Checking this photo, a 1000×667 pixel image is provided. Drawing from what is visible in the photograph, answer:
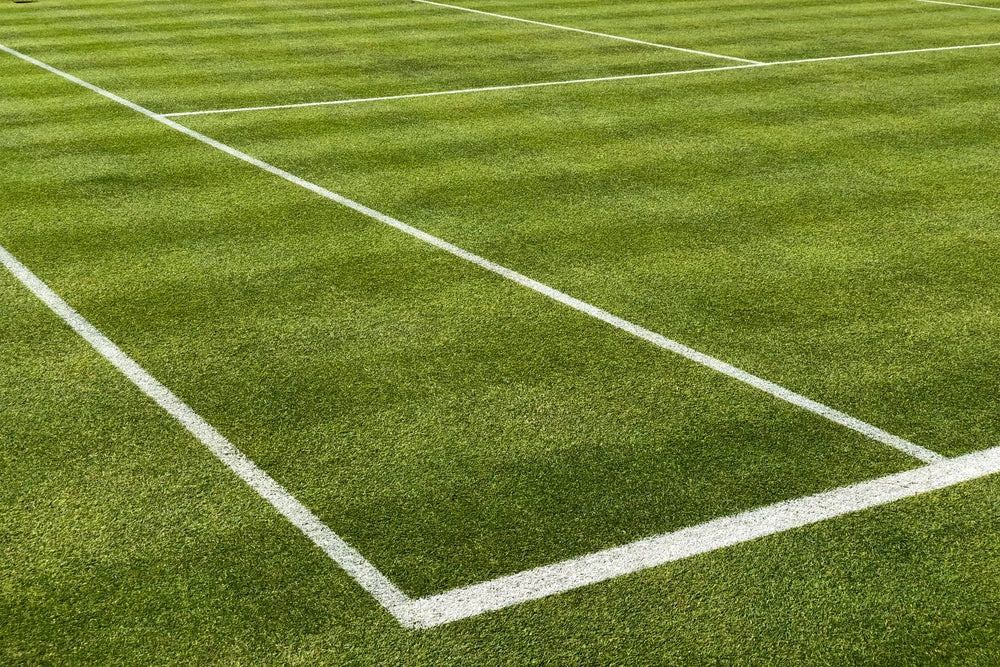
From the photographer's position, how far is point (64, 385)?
6289 mm

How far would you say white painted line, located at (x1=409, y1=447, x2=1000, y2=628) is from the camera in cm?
448

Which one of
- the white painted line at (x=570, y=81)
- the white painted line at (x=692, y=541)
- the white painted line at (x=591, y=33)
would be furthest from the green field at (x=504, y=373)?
the white painted line at (x=591, y=33)

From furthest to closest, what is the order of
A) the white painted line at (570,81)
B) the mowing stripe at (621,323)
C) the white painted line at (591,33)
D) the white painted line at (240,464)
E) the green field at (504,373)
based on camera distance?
1. the white painted line at (591,33)
2. the white painted line at (570,81)
3. the mowing stripe at (621,323)
4. the white painted line at (240,464)
5. the green field at (504,373)

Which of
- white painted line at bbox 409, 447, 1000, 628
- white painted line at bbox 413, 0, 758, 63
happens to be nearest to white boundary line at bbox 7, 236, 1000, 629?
white painted line at bbox 409, 447, 1000, 628

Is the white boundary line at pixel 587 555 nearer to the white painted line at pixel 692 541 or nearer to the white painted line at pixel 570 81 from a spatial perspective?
the white painted line at pixel 692 541

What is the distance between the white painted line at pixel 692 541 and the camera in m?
4.48

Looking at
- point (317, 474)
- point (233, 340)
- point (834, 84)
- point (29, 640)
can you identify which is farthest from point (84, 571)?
point (834, 84)

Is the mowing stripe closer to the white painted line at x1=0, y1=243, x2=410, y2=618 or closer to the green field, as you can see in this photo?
the green field

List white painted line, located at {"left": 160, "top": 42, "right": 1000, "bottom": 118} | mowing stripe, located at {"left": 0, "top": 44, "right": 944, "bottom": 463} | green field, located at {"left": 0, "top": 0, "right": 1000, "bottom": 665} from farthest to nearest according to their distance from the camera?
white painted line, located at {"left": 160, "top": 42, "right": 1000, "bottom": 118}, mowing stripe, located at {"left": 0, "top": 44, "right": 944, "bottom": 463}, green field, located at {"left": 0, "top": 0, "right": 1000, "bottom": 665}

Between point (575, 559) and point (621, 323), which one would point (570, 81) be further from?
point (575, 559)

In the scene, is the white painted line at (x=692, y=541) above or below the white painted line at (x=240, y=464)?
below

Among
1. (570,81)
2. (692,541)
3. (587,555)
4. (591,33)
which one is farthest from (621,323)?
(591,33)

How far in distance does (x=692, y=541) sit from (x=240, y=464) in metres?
2.12

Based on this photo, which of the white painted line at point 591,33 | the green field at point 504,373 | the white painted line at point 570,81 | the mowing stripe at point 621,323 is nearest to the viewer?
the green field at point 504,373
